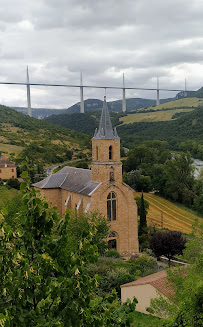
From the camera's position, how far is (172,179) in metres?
66.2

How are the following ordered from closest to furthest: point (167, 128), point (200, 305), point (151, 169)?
point (200, 305)
point (151, 169)
point (167, 128)

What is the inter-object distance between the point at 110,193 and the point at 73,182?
6.30 meters

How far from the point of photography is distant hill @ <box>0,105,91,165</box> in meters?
83.8

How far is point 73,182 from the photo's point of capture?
129 feet

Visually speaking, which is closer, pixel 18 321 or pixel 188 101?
pixel 18 321

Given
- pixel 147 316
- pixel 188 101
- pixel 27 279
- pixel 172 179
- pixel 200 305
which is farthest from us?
pixel 188 101

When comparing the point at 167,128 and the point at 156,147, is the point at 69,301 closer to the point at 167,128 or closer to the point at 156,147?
the point at 156,147

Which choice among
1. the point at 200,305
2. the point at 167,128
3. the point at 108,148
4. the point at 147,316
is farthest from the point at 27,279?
the point at 167,128

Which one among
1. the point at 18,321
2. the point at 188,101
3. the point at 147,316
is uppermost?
the point at 188,101

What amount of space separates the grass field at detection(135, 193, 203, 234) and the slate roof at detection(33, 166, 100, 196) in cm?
1459

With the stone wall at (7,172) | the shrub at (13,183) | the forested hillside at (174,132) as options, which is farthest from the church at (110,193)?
the forested hillside at (174,132)

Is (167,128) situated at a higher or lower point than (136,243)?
higher

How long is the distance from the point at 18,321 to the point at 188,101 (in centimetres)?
19655

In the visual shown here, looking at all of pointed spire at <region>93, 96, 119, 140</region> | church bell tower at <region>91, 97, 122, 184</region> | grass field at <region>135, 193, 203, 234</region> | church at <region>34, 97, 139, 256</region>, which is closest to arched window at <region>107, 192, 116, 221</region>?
church at <region>34, 97, 139, 256</region>
